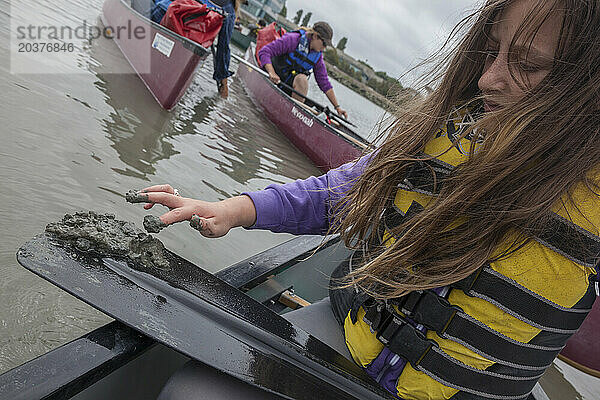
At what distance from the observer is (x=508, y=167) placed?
42.1 inches

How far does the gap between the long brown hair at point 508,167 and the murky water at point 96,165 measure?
57.7 inches

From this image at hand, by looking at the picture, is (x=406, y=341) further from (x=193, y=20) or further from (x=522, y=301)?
(x=193, y=20)

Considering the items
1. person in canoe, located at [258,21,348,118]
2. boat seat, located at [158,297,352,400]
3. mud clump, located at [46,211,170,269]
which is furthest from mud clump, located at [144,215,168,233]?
person in canoe, located at [258,21,348,118]

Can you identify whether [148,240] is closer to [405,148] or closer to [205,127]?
[405,148]

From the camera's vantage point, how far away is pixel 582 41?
98 cm

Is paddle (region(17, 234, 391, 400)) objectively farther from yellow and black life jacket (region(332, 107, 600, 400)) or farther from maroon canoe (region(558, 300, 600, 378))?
maroon canoe (region(558, 300, 600, 378))

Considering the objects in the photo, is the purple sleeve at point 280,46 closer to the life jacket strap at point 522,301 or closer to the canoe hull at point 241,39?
the life jacket strap at point 522,301

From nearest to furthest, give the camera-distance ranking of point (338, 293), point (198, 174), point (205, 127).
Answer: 1. point (338, 293)
2. point (198, 174)
3. point (205, 127)

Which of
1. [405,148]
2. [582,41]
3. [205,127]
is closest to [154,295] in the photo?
[405,148]

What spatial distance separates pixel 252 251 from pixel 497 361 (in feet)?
7.54

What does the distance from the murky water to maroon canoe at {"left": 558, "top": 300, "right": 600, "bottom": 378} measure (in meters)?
0.48

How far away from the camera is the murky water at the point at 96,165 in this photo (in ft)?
6.04

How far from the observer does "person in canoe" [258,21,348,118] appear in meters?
7.41

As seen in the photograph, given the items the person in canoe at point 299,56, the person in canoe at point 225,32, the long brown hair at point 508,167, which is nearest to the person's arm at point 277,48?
the person in canoe at point 299,56
